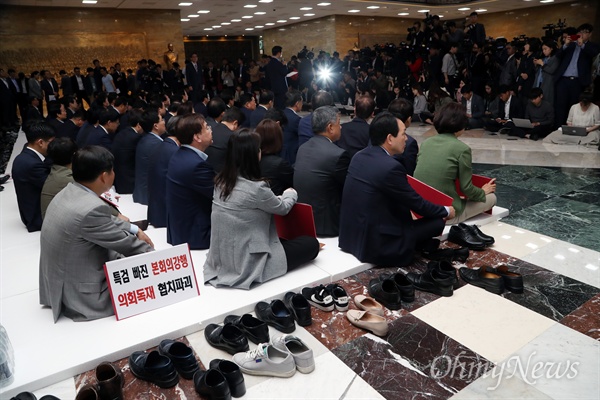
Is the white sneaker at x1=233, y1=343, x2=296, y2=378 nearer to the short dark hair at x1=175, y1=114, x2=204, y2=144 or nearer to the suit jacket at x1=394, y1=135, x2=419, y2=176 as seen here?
the short dark hair at x1=175, y1=114, x2=204, y2=144

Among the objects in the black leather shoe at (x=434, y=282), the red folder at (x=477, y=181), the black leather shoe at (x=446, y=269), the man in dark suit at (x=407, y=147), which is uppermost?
the man in dark suit at (x=407, y=147)

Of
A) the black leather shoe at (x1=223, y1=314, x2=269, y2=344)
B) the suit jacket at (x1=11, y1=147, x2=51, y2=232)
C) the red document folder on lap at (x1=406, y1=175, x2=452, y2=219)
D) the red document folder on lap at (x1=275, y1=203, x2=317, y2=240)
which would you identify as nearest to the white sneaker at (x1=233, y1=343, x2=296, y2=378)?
the black leather shoe at (x1=223, y1=314, x2=269, y2=344)

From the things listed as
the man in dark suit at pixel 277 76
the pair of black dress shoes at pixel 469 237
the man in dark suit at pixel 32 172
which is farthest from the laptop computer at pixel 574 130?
the man in dark suit at pixel 32 172

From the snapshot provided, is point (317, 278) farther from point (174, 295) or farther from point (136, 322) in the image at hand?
point (136, 322)

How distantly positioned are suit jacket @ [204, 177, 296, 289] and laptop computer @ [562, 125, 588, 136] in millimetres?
5622

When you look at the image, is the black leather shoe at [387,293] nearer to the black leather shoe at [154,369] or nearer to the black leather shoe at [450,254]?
the black leather shoe at [450,254]

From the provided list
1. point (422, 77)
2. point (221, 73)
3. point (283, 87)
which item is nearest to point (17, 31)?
point (221, 73)

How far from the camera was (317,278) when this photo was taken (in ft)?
9.14

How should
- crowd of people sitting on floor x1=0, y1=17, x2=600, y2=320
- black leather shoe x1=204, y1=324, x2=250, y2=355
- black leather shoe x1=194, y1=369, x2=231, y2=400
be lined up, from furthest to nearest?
crowd of people sitting on floor x1=0, y1=17, x2=600, y2=320 → black leather shoe x1=204, y1=324, x2=250, y2=355 → black leather shoe x1=194, y1=369, x2=231, y2=400

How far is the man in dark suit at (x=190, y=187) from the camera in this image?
3068mm

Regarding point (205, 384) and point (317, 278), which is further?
point (317, 278)

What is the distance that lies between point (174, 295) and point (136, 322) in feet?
0.85

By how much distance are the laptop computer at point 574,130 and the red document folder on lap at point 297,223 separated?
5.30 meters

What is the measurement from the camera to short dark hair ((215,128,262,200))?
2506 mm
